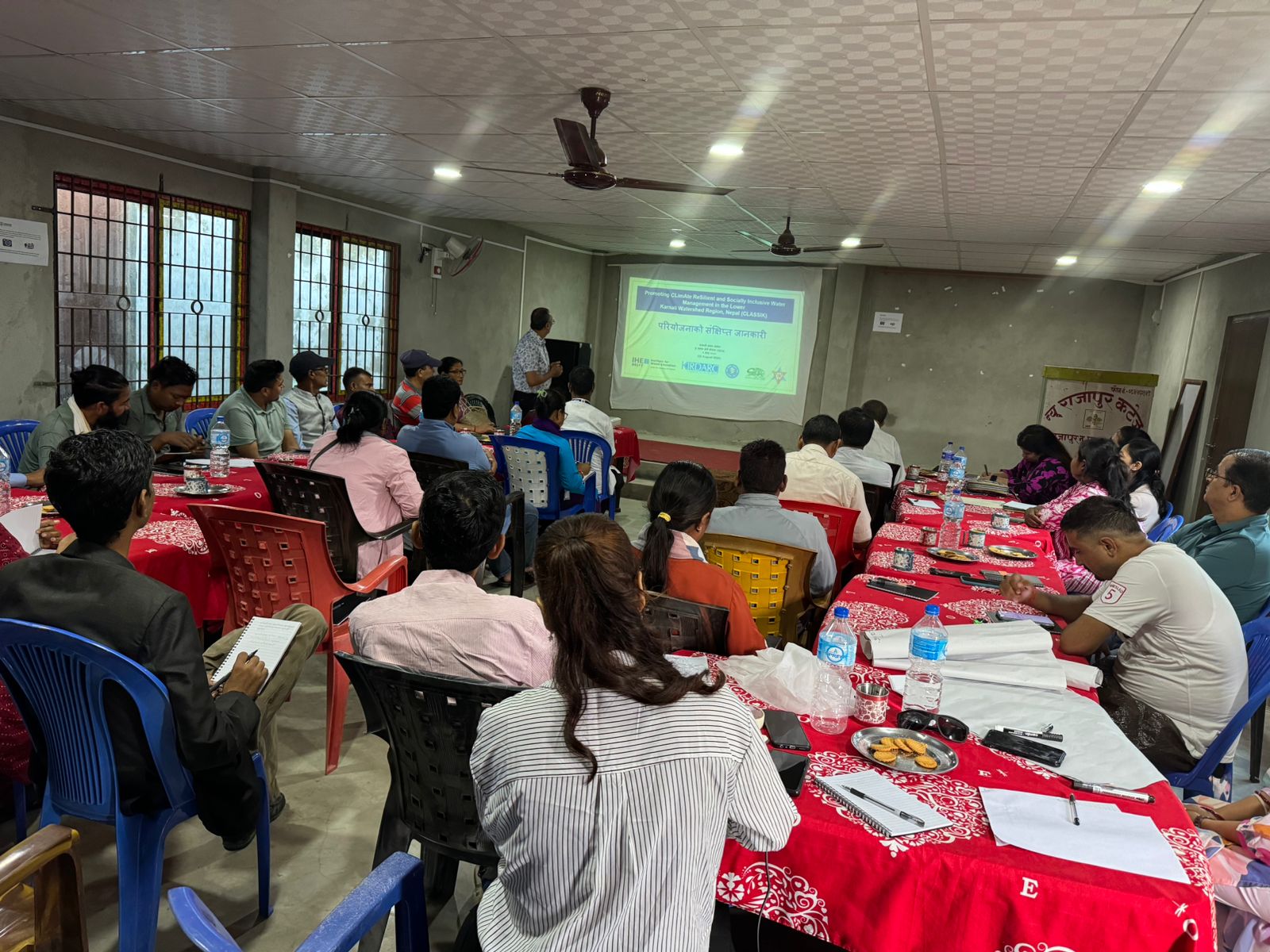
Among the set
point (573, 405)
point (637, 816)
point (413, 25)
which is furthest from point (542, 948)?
A: point (573, 405)

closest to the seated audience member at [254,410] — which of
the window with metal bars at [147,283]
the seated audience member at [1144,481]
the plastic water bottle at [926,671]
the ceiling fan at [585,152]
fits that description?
the window with metal bars at [147,283]

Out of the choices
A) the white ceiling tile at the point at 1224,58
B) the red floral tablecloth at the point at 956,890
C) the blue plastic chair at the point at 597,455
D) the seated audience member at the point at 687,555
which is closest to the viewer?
the red floral tablecloth at the point at 956,890

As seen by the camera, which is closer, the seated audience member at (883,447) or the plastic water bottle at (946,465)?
the plastic water bottle at (946,465)

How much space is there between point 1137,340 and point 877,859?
9867mm

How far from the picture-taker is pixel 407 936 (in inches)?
Answer: 50.0

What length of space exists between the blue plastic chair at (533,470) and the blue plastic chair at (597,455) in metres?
0.63

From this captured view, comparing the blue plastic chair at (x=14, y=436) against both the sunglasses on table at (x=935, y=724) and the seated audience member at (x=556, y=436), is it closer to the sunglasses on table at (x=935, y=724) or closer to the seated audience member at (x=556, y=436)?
the seated audience member at (x=556, y=436)

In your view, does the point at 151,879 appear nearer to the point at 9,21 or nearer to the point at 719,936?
the point at 719,936

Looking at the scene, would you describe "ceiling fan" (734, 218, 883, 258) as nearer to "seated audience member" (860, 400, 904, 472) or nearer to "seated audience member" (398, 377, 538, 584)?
"seated audience member" (860, 400, 904, 472)

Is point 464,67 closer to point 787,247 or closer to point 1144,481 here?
point 787,247

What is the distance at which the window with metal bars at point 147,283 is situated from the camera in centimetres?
521

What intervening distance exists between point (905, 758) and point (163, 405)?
13.3 feet

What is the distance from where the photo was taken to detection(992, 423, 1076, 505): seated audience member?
17.8ft

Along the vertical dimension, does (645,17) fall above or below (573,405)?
above
